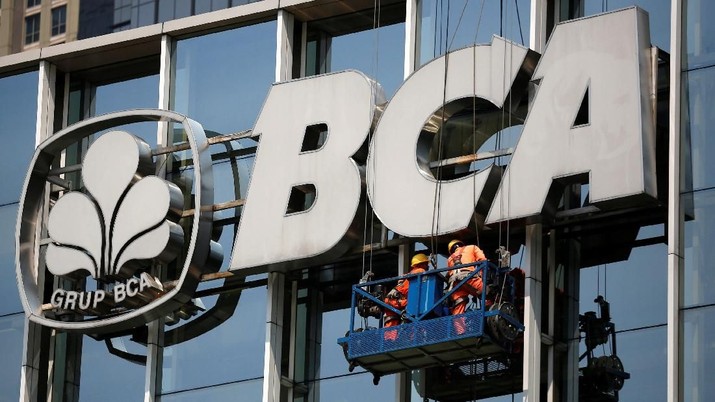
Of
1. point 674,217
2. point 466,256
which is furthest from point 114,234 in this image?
point 674,217

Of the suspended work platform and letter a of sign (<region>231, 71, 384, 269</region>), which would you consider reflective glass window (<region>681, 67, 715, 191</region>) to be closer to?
the suspended work platform

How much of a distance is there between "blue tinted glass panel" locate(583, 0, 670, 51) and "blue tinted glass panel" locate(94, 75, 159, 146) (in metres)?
9.73

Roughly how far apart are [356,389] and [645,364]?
5.63 m

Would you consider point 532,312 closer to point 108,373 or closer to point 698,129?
point 698,129

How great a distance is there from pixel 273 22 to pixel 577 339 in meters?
9.36

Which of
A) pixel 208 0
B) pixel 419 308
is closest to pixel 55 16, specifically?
pixel 208 0

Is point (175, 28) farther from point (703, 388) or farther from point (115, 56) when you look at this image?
point (703, 388)

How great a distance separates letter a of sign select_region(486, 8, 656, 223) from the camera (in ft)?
125

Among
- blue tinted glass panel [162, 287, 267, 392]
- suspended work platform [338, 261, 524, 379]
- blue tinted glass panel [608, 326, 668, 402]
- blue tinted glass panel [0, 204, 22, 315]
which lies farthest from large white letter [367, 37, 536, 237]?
blue tinted glass panel [0, 204, 22, 315]

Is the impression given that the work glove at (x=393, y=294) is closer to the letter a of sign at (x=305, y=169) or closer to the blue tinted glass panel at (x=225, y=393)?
the letter a of sign at (x=305, y=169)

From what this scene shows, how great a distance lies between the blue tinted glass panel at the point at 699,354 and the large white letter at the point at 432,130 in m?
4.42

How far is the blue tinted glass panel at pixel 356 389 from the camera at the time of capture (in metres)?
40.9

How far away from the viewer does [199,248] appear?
4266cm

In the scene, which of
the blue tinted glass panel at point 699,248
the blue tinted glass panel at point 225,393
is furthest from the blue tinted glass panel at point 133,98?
the blue tinted glass panel at point 699,248
